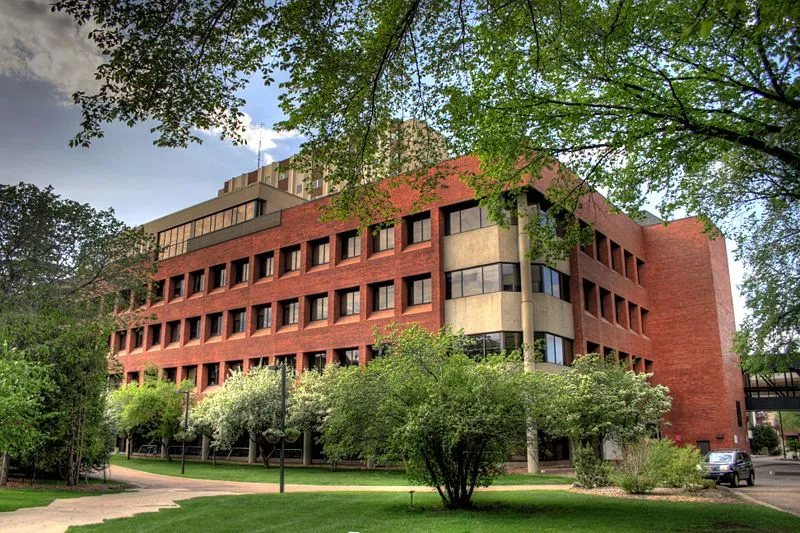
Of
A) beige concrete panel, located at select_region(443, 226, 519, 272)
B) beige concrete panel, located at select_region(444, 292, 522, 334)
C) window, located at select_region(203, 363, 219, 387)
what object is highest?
beige concrete panel, located at select_region(443, 226, 519, 272)

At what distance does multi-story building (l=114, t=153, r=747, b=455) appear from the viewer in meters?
36.5

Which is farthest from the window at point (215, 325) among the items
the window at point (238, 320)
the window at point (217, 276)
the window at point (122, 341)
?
the window at point (122, 341)

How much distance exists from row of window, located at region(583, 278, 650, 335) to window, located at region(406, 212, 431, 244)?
34.3ft

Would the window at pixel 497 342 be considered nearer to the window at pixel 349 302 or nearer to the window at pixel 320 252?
the window at pixel 349 302

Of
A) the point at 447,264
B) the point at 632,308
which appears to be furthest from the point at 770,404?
the point at 447,264

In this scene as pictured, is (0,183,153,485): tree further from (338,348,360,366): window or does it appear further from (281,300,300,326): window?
(281,300,300,326): window

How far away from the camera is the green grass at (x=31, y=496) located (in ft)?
57.8

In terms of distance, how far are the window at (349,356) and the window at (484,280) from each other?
24.5ft

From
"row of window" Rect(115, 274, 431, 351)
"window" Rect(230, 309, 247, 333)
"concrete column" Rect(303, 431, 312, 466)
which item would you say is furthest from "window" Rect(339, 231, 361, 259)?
"concrete column" Rect(303, 431, 312, 466)

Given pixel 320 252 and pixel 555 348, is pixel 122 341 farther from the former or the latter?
pixel 555 348

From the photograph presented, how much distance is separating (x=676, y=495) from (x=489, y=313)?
1609 cm

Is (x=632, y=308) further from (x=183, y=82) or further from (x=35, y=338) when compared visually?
(x=183, y=82)

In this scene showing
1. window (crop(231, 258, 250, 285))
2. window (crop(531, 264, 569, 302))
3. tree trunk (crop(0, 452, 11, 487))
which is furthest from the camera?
window (crop(231, 258, 250, 285))

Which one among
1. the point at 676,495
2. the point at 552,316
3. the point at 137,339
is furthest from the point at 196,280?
the point at 676,495
